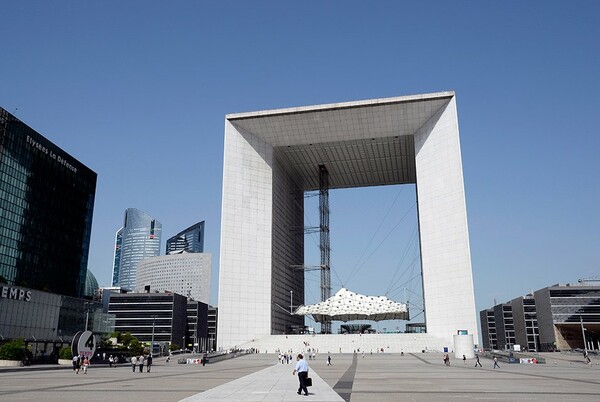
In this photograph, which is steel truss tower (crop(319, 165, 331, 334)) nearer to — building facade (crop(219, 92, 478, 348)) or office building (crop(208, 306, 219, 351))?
building facade (crop(219, 92, 478, 348))

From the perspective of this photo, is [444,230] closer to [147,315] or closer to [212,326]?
[147,315]

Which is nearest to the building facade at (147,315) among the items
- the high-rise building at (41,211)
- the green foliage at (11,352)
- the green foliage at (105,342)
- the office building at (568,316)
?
the high-rise building at (41,211)

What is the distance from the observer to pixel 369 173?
9525 cm

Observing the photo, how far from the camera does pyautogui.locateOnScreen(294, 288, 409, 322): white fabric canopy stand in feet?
264

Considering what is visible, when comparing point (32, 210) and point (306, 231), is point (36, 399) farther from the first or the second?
point (32, 210)

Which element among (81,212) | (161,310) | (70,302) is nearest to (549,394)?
(70,302)

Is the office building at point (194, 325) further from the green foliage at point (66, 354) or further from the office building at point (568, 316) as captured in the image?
the office building at point (568, 316)

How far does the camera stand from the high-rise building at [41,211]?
90250 mm

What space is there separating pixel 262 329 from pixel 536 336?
110 metres

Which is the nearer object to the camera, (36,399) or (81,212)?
(36,399)

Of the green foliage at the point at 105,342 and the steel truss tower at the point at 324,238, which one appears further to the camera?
the steel truss tower at the point at 324,238

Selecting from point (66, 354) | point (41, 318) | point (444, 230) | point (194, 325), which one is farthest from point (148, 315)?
point (444, 230)

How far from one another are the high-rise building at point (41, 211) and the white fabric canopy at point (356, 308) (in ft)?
152

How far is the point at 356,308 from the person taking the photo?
80938mm
